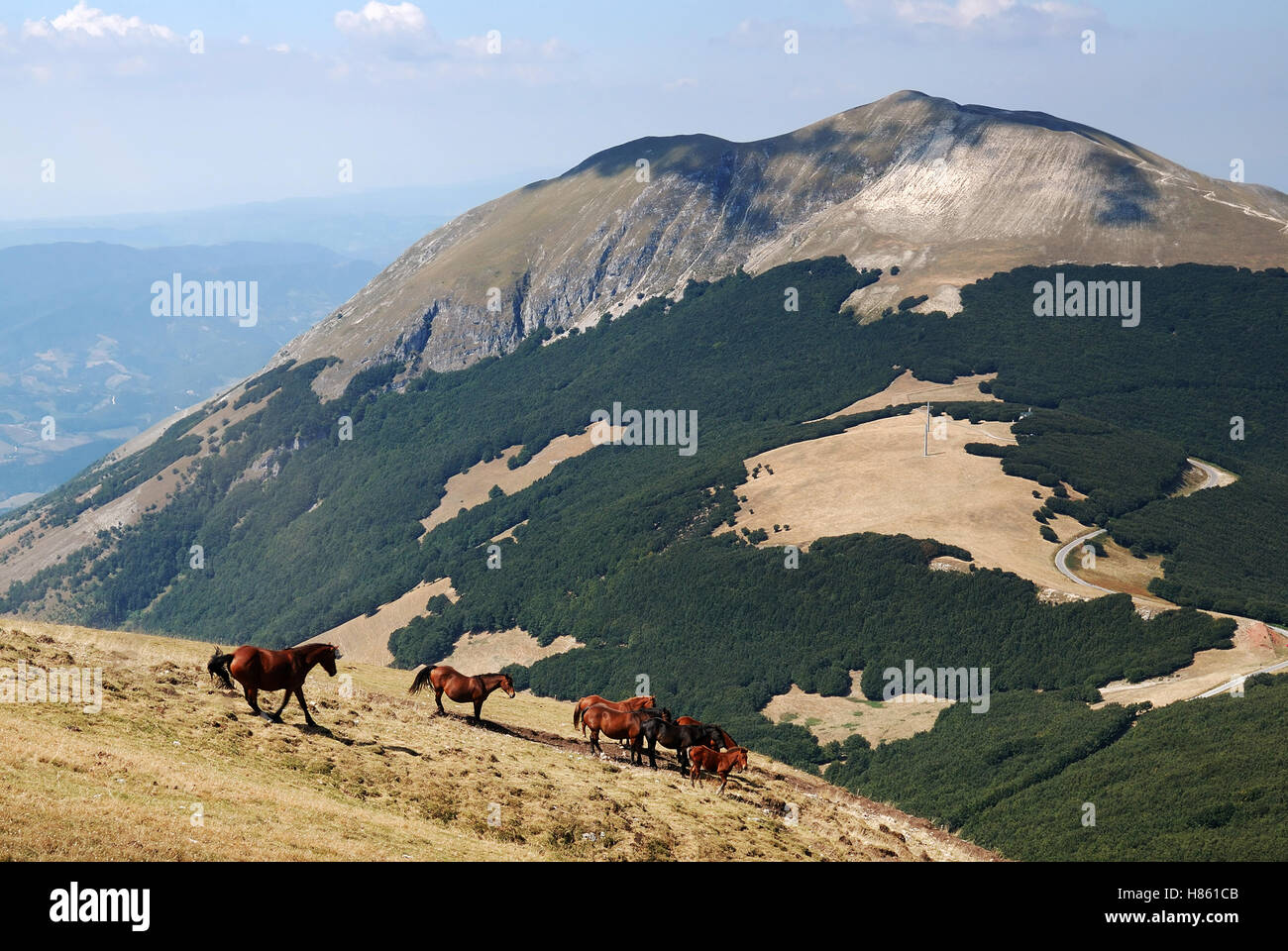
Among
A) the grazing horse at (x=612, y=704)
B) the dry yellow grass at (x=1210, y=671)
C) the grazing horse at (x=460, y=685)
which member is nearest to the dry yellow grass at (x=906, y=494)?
the dry yellow grass at (x=1210, y=671)

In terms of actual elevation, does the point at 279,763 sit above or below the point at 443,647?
above

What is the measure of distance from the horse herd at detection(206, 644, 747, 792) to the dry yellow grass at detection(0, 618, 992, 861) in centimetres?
99

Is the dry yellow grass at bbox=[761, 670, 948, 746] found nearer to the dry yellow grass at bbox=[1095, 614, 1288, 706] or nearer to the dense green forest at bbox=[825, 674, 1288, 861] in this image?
the dense green forest at bbox=[825, 674, 1288, 861]

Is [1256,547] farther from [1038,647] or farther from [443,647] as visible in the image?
[443,647]

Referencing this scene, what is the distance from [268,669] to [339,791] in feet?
21.3

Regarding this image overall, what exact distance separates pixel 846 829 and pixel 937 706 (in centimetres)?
7311

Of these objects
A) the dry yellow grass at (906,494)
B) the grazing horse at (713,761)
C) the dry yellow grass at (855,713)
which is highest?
the grazing horse at (713,761)

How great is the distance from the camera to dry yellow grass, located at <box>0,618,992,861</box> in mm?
25531

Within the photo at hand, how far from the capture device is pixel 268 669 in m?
37.5

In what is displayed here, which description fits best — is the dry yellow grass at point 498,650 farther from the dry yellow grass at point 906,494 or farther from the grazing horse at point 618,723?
the grazing horse at point 618,723

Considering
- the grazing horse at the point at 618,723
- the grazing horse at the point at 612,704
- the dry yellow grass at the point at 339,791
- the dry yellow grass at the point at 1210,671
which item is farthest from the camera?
the dry yellow grass at the point at 1210,671

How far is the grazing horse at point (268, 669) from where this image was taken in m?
37.0

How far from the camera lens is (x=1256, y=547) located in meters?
143
